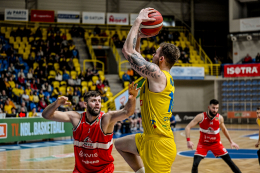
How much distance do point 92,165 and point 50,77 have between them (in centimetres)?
1450

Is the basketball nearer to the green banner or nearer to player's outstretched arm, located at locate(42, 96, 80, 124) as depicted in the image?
player's outstretched arm, located at locate(42, 96, 80, 124)

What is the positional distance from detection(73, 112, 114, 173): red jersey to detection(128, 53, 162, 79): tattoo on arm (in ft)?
3.96

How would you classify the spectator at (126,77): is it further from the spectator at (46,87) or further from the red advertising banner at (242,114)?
the red advertising banner at (242,114)

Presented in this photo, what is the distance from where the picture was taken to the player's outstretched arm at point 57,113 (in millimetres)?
3693

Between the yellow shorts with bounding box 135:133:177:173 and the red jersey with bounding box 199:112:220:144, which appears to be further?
the red jersey with bounding box 199:112:220:144

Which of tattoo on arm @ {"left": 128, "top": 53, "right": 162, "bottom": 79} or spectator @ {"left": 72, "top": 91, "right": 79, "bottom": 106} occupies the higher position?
tattoo on arm @ {"left": 128, "top": 53, "right": 162, "bottom": 79}

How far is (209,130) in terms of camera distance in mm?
6688

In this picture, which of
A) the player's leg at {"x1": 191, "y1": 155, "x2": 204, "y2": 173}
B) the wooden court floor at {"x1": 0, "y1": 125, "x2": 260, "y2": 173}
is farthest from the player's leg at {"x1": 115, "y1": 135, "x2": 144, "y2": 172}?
the wooden court floor at {"x1": 0, "y1": 125, "x2": 260, "y2": 173}

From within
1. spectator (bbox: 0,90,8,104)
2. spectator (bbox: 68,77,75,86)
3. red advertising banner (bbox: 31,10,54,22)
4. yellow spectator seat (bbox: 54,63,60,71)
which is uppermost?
red advertising banner (bbox: 31,10,54,22)

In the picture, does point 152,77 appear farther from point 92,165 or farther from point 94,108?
point 92,165

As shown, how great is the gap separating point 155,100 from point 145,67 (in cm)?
39

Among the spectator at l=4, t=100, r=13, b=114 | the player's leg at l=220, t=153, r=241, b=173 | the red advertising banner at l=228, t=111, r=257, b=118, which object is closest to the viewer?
the player's leg at l=220, t=153, r=241, b=173

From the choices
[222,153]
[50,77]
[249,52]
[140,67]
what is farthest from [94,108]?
[249,52]

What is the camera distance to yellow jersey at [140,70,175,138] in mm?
3416
